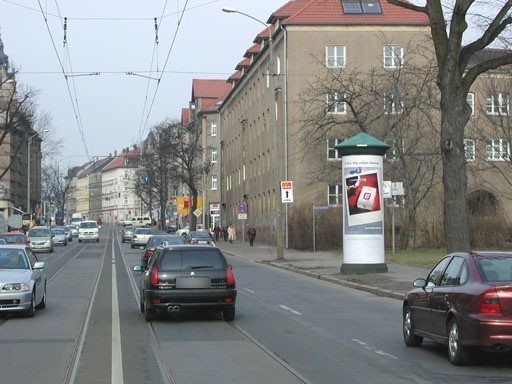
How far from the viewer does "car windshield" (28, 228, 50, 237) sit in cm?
5491

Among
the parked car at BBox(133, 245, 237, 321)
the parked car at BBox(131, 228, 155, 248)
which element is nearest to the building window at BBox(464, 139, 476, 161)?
the parked car at BBox(131, 228, 155, 248)

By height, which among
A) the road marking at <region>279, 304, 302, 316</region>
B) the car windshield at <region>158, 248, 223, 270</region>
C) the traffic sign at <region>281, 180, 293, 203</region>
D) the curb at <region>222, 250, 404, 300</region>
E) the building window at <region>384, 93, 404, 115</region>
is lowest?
the road marking at <region>279, 304, 302, 316</region>

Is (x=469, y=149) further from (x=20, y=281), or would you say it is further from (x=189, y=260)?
(x=20, y=281)

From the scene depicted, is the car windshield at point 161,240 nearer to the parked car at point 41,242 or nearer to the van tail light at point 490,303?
the van tail light at point 490,303

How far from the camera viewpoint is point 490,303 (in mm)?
9625

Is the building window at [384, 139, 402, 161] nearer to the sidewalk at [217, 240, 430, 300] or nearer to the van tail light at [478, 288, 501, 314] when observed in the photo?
the sidewalk at [217, 240, 430, 300]

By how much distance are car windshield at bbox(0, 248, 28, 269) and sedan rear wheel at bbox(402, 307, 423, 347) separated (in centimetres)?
795

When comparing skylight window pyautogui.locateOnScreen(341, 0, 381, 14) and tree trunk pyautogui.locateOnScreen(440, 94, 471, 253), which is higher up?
skylight window pyautogui.locateOnScreen(341, 0, 381, 14)

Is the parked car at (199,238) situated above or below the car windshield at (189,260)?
above

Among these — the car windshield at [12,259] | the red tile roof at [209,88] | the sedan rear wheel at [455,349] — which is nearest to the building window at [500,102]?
the car windshield at [12,259]

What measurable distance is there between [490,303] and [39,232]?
4892cm

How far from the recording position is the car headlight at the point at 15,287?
49.2ft

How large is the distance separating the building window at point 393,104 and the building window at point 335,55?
438 inches

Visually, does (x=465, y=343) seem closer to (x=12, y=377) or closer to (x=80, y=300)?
(x=12, y=377)
